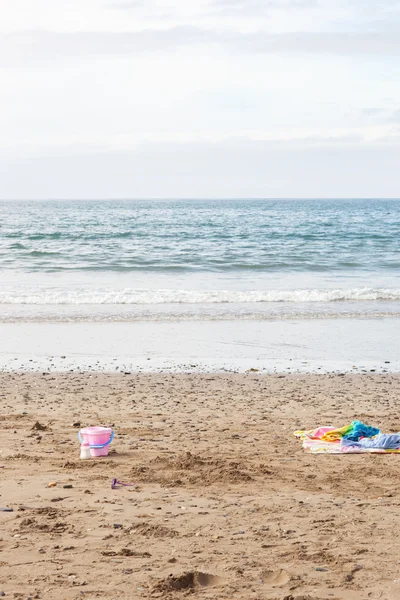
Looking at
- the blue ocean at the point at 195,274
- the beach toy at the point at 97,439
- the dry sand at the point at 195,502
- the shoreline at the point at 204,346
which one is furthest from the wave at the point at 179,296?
the beach toy at the point at 97,439

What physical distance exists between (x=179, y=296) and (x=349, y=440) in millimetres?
11156

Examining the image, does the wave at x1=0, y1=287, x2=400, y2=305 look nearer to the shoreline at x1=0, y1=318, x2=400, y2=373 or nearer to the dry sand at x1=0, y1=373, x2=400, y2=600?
the shoreline at x1=0, y1=318, x2=400, y2=373

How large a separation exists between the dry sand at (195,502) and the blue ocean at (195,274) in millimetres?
6675

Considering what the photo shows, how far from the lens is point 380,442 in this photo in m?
6.34

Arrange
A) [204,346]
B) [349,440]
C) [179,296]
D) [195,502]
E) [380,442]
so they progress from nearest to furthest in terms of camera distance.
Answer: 1. [195,502]
2. [380,442]
3. [349,440]
4. [204,346]
5. [179,296]

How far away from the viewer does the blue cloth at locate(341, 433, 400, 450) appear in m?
6.31

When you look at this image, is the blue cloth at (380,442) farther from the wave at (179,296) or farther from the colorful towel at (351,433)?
the wave at (179,296)

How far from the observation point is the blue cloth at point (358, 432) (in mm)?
6500

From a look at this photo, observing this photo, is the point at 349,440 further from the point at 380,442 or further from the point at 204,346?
the point at 204,346

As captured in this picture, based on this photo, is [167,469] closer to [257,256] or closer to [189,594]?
[189,594]

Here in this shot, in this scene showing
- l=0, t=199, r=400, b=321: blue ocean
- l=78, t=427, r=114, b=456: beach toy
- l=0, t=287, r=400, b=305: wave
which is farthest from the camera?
l=0, t=287, r=400, b=305: wave

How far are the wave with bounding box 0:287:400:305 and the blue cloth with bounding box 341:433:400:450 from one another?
34.4 ft

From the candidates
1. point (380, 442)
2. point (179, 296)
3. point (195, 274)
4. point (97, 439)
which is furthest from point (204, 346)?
point (195, 274)

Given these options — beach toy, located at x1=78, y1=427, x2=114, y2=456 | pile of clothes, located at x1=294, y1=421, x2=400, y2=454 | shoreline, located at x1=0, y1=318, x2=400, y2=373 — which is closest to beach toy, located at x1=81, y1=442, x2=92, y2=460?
beach toy, located at x1=78, y1=427, x2=114, y2=456
